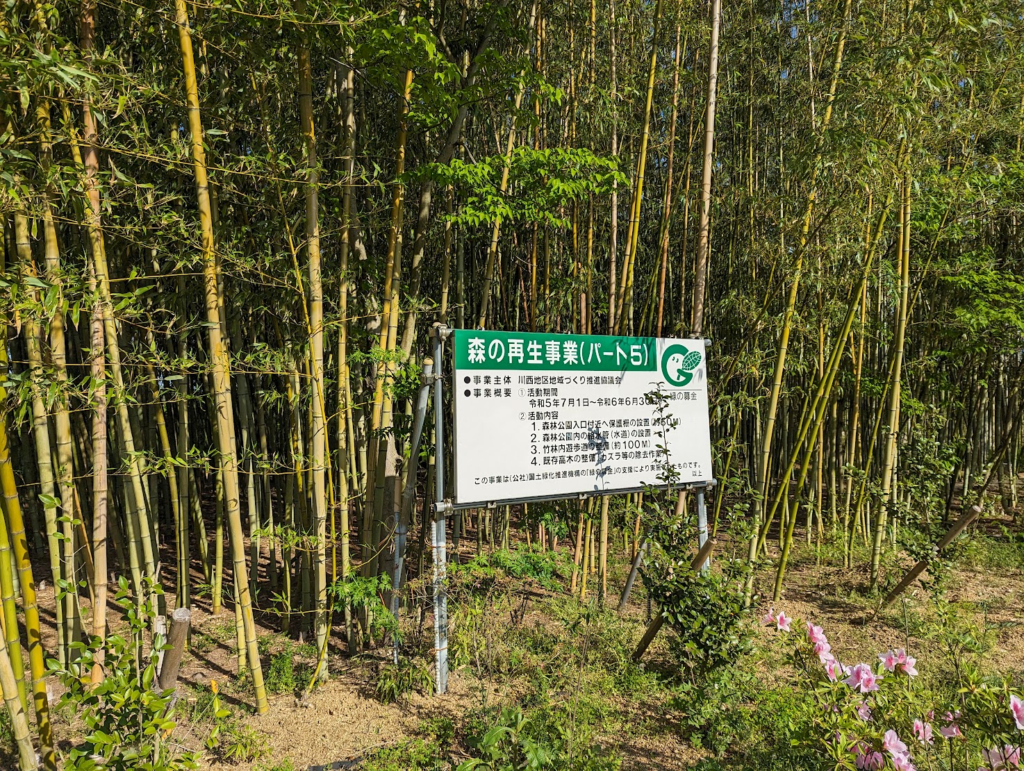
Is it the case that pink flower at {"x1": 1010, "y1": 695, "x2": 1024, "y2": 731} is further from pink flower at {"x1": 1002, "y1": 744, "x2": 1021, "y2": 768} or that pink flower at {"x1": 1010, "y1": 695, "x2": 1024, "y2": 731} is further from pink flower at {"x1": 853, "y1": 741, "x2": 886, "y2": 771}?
pink flower at {"x1": 853, "y1": 741, "x2": 886, "y2": 771}

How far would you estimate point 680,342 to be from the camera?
3.34 meters

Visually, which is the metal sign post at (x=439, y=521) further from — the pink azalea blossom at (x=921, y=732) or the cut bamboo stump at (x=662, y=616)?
the pink azalea blossom at (x=921, y=732)

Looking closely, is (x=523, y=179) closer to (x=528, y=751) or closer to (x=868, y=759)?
(x=528, y=751)

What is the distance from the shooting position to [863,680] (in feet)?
5.66

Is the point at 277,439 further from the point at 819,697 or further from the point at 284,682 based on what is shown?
the point at 819,697

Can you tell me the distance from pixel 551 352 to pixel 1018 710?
80.7 inches

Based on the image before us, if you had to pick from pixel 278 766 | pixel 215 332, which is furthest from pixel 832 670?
pixel 215 332

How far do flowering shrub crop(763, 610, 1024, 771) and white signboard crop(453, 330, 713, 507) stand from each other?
3.98ft

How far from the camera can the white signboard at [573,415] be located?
2.78m

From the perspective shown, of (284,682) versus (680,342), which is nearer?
(284,682)

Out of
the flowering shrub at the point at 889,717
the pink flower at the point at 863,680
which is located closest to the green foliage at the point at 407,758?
the flowering shrub at the point at 889,717

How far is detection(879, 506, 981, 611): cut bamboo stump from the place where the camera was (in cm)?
276

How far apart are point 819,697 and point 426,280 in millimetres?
3919

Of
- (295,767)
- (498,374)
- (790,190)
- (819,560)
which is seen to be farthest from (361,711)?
(790,190)
